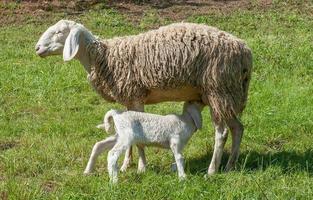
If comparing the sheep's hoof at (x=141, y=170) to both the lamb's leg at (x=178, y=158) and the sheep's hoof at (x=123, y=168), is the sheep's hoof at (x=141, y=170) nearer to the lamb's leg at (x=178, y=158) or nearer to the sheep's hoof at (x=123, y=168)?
the sheep's hoof at (x=123, y=168)

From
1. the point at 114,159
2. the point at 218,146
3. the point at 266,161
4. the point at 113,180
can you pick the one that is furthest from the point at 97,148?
the point at 266,161

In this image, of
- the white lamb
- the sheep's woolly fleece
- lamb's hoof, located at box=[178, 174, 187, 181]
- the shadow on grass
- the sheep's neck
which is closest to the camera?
lamb's hoof, located at box=[178, 174, 187, 181]

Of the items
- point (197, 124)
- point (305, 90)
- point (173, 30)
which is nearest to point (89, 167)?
point (197, 124)

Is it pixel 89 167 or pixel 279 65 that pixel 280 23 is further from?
pixel 89 167

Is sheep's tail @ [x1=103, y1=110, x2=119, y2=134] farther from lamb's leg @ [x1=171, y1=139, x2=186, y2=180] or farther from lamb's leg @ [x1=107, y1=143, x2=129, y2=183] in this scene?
lamb's leg @ [x1=171, y1=139, x2=186, y2=180]

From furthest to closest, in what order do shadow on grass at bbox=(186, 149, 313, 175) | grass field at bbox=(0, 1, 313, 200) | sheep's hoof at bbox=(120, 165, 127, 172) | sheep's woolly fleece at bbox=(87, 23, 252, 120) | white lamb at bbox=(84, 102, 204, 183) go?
sheep's hoof at bbox=(120, 165, 127, 172)
shadow on grass at bbox=(186, 149, 313, 175)
sheep's woolly fleece at bbox=(87, 23, 252, 120)
white lamb at bbox=(84, 102, 204, 183)
grass field at bbox=(0, 1, 313, 200)

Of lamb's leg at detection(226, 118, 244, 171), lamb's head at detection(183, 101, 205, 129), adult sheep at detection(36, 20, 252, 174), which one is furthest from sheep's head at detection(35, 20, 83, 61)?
lamb's leg at detection(226, 118, 244, 171)

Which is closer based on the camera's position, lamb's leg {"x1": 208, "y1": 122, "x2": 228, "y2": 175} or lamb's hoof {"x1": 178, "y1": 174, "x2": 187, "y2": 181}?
lamb's hoof {"x1": 178, "y1": 174, "x2": 187, "y2": 181}

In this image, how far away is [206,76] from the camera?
5.61 meters

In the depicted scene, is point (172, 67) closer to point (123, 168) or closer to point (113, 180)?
point (123, 168)

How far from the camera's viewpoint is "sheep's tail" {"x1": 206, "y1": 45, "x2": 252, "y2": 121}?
5609mm

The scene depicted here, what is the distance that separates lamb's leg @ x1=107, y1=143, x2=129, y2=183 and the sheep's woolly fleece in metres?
0.71

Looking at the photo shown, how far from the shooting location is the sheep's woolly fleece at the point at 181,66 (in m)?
5.63

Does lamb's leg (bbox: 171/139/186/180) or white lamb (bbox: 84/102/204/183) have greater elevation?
white lamb (bbox: 84/102/204/183)
